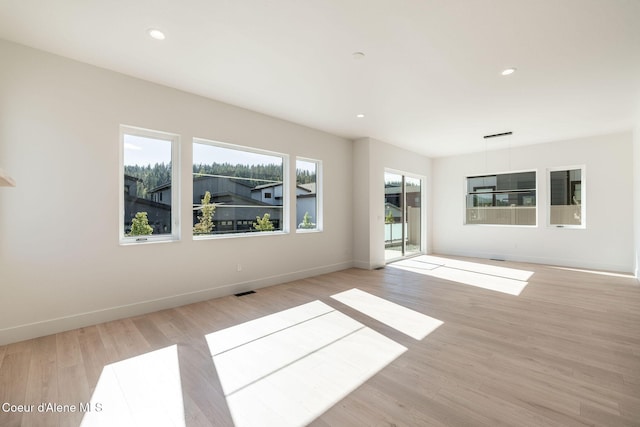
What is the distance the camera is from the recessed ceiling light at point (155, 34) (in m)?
2.51

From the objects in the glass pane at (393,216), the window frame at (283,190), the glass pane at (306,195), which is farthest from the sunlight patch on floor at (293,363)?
the glass pane at (393,216)

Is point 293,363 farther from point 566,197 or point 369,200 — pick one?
point 566,197

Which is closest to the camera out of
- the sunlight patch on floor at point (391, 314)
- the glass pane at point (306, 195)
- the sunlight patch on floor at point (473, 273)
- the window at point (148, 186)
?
the sunlight patch on floor at point (391, 314)

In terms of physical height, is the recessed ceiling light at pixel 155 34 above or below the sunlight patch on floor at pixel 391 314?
above

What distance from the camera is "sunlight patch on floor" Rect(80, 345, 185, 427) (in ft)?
5.64

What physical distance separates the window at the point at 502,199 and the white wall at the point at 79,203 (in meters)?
6.55

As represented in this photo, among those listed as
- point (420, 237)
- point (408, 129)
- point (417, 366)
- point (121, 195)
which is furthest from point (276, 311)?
point (420, 237)

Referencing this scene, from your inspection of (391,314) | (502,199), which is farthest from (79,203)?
(502,199)

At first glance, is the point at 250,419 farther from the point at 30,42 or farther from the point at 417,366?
the point at 30,42

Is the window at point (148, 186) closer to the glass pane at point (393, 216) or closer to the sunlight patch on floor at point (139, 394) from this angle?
the sunlight patch on floor at point (139, 394)

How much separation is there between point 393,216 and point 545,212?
3.39 metres

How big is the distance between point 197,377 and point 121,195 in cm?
234

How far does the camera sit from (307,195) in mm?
5602

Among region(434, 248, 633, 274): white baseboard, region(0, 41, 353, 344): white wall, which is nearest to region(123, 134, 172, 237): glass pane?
region(0, 41, 353, 344): white wall
